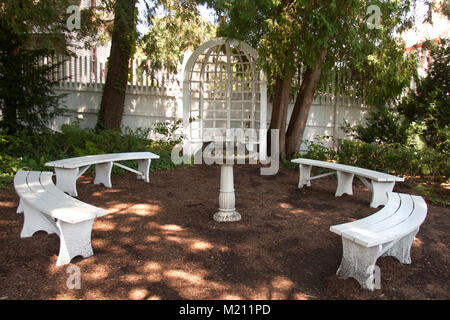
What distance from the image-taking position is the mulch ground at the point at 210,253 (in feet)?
9.41

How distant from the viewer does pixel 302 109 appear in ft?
26.9

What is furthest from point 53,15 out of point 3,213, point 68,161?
point 3,213

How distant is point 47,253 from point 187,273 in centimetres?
132

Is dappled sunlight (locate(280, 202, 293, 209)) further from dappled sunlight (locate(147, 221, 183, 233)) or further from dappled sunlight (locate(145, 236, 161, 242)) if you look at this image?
dappled sunlight (locate(145, 236, 161, 242))

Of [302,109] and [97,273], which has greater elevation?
[302,109]

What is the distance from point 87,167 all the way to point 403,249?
4.23 m

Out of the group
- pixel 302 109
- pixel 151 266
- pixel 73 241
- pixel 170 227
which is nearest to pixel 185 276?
pixel 151 266

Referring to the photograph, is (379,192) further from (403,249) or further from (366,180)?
(403,249)

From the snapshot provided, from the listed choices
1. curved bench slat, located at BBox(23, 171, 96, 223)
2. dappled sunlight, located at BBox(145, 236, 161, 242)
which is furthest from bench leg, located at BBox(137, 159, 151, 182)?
dappled sunlight, located at BBox(145, 236, 161, 242)

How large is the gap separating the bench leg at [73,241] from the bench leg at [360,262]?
2.12 m

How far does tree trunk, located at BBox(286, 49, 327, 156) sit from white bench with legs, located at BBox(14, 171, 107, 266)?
5499 millimetres

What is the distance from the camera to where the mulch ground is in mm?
2869

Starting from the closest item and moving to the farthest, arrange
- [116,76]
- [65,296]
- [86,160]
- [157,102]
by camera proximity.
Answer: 1. [65,296]
2. [86,160]
3. [116,76]
4. [157,102]
